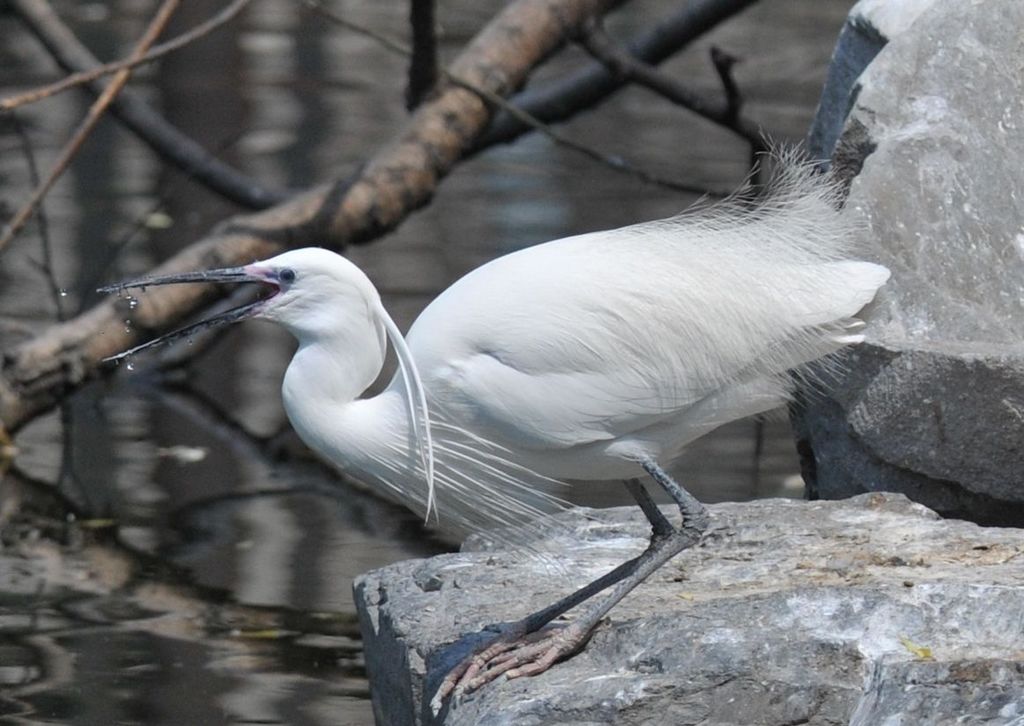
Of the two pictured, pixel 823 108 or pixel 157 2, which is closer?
pixel 823 108

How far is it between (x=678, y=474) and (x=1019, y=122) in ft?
5.68

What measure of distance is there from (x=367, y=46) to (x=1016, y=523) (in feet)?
29.7

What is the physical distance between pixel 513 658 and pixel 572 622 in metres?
0.13

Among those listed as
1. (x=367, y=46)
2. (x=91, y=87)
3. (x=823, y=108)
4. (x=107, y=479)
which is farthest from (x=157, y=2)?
(x=823, y=108)

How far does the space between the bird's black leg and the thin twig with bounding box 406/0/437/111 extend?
312cm

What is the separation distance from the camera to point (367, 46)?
1245cm

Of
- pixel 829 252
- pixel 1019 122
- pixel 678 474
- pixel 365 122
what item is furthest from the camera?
pixel 365 122

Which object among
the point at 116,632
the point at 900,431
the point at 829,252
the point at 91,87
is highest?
the point at 91,87

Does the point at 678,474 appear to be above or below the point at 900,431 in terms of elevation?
below

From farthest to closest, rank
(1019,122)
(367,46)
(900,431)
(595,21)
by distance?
1. (367,46)
2. (595,21)
3. (1019,122)
4. (900,431)

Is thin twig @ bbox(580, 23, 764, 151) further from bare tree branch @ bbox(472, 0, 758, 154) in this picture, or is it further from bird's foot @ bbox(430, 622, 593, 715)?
bird's foot @ bbox(430, 622, 593, 715)

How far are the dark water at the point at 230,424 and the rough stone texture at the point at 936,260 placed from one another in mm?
1356

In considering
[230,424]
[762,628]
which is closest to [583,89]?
[230,424]

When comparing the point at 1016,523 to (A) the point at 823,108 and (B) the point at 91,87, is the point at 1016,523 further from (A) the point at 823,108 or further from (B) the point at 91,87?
(B) the point at 91,87
